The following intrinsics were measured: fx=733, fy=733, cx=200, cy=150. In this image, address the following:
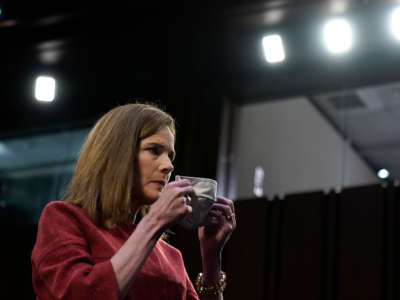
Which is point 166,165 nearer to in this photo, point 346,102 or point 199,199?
point 199,199

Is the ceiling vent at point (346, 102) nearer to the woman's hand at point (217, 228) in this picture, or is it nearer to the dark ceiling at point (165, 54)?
the dark ceiling at point (165, 54)

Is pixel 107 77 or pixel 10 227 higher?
pixel 107 77

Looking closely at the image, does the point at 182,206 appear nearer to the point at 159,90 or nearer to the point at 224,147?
the point at 224,147

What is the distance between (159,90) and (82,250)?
368cm


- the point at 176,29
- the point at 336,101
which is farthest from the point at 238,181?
the point at 176,29

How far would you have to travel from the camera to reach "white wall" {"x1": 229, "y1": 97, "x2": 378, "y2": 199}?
4.32 metres

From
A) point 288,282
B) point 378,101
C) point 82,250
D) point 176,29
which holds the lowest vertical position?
point 288,282

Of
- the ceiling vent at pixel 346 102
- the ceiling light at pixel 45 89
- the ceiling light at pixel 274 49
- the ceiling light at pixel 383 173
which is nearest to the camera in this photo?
Result: the ceiling light at pixel 383 173

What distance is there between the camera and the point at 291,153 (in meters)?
4.47

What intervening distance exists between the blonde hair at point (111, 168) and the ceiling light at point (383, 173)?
275 cm

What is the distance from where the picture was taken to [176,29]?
16.4 feet

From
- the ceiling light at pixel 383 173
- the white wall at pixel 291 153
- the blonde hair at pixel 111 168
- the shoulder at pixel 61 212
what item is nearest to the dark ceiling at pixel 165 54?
the white wall at pixel 291 153

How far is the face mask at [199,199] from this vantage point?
1.47 m

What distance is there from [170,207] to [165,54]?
3789 mm
